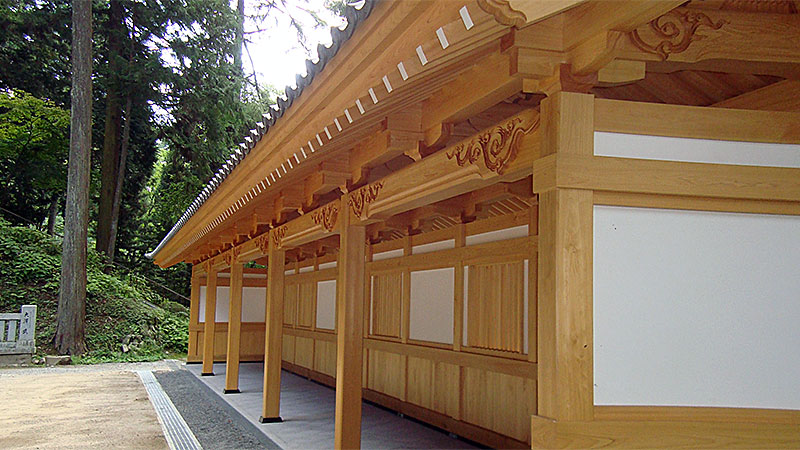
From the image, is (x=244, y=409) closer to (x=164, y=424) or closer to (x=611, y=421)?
(x=164, y=424)

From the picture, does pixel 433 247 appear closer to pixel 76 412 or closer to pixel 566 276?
pixel 566 276

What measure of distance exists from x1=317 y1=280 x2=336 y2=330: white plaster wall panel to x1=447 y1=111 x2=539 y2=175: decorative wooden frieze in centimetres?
712

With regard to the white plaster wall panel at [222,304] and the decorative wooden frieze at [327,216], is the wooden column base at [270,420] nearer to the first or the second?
the decorative wooden frieze at [327,216]

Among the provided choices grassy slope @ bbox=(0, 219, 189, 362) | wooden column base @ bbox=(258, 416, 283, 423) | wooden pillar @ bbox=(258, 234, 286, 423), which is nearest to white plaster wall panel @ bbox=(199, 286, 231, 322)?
grassy slope @ bbox=(0, 219, 189, 362)

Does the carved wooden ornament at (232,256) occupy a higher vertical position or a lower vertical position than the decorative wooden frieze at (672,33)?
lower

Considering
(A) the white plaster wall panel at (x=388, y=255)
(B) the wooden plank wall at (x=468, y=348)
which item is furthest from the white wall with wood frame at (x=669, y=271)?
(A) the white plaster wall panel at (x=388, y=255)

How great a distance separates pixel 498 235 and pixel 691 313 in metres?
3.24

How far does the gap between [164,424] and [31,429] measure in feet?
4.67

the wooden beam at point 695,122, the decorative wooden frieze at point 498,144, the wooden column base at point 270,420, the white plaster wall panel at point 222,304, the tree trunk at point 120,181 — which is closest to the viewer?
the wooden beam at point 695,122

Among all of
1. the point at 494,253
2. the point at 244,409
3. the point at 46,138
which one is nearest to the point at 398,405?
the point at 244,409

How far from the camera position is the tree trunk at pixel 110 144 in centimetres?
2083

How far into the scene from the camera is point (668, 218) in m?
2.67

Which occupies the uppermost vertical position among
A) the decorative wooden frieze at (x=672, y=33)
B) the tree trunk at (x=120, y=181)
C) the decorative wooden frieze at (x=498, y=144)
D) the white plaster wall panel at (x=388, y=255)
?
the tree trunk at (x=120, y=181)

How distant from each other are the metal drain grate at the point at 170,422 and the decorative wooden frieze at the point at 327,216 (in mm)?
2646
